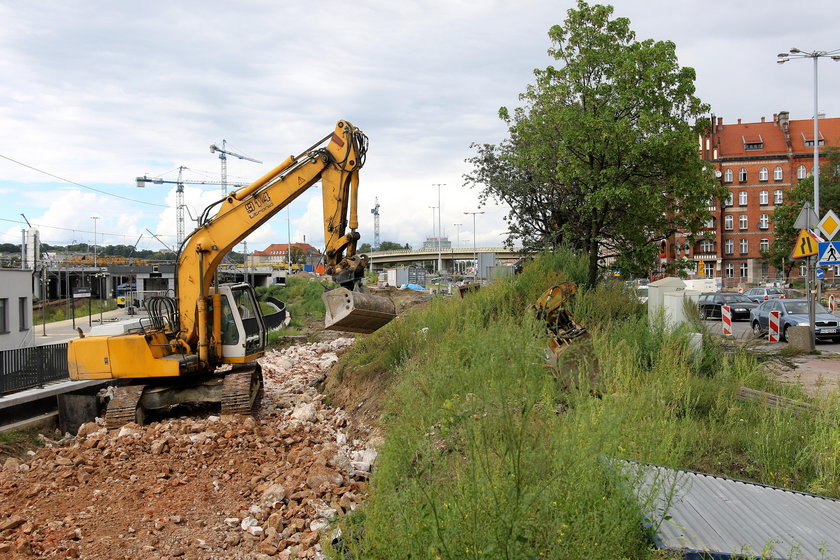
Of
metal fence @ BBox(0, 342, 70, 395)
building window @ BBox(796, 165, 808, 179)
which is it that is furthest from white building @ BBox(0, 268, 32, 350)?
building window @ BBox(796, 165, 808, 179)

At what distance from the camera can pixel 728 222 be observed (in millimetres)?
74688

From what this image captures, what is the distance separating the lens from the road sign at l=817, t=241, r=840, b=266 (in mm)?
13703

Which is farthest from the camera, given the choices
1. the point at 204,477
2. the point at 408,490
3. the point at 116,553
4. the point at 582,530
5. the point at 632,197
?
the point at 632,197

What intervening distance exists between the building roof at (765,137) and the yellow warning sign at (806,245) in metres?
67.8

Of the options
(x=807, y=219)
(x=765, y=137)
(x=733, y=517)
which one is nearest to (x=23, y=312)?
(x=807, y=219)

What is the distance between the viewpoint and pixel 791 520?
4422 millimetres

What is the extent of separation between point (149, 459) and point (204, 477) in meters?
1.29

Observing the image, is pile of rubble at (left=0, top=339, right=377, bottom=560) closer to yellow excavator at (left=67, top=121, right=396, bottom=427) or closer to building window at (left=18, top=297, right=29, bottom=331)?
yellow excavator at (left=67, top=121, right=396, bottom=427)

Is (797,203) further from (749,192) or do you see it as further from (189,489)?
(189,489)

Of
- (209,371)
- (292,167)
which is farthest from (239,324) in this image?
(292,167)

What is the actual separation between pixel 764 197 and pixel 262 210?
76.3 metres

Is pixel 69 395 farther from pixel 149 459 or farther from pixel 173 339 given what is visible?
pixel 149 459

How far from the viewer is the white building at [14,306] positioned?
2272 cm

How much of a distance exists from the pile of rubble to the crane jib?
12.0 ft
